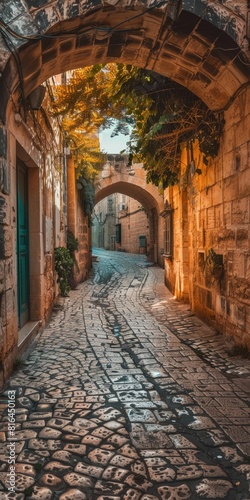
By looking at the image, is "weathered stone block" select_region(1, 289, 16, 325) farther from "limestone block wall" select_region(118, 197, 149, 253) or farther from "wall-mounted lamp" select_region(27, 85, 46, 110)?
"limestone block wall" select_region(118, 197, 149, 253)

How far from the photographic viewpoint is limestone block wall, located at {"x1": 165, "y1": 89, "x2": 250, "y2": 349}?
138 inches

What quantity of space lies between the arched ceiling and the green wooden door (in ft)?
4.42

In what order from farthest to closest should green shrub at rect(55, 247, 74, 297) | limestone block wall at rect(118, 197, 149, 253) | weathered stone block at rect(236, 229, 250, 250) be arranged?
1. limestone block wall at rect(118, 197, 149, 253)
2. green shrub at rect(55, 247, 74, 297)
3. weathered stone block at rect(236, 229, 250, 250)

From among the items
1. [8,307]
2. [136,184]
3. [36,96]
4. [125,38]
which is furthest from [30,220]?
[136,184]

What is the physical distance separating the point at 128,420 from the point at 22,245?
2.74 metres

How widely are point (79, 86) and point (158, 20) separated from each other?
2598 mm

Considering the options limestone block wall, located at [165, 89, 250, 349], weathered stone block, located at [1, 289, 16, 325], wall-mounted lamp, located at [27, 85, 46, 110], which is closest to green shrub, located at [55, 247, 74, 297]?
limestone block wall, located at [165, 89, 250, 349]

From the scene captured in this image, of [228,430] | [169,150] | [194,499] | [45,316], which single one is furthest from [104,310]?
[194,499]

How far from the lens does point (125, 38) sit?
3.17 meters

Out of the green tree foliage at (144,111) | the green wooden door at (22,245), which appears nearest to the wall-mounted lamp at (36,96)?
the green tree foliage at (144,111)

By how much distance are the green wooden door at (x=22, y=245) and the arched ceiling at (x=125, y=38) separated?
1.35 meters

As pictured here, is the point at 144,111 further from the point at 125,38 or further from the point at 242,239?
the point at 242,239

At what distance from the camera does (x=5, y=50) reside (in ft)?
8.30

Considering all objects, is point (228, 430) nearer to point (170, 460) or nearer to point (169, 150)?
point (170, 460)
